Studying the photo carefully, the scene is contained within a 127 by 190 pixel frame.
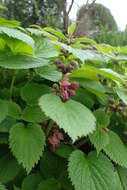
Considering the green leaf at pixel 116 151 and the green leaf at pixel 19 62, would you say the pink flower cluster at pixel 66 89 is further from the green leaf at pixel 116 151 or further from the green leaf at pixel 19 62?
the green leaf at pixel 116 151

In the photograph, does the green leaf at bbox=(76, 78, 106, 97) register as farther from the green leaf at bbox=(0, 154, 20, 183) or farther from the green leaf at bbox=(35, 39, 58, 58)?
the green leaf at bbox=(0, 154, 20, 183)

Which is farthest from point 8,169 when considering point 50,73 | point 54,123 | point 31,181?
point 50,73

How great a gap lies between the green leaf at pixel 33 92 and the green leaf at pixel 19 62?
0.10 meters

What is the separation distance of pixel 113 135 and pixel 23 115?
0.90 ft

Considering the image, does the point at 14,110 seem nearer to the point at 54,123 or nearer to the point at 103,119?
the point at 54,123

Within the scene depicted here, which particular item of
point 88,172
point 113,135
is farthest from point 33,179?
point 113,135

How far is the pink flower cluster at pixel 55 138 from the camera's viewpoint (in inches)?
29.4

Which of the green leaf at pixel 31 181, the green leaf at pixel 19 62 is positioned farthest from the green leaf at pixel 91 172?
the green leaf at pixel 19 62

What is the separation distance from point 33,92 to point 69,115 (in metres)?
0.20

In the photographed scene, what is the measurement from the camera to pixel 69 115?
61cm

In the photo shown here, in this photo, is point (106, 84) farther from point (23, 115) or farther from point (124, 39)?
point (124, 39)

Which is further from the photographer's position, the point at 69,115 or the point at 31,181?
the point at 31,181

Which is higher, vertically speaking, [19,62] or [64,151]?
[19,62]

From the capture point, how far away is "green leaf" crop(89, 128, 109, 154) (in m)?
0.73
